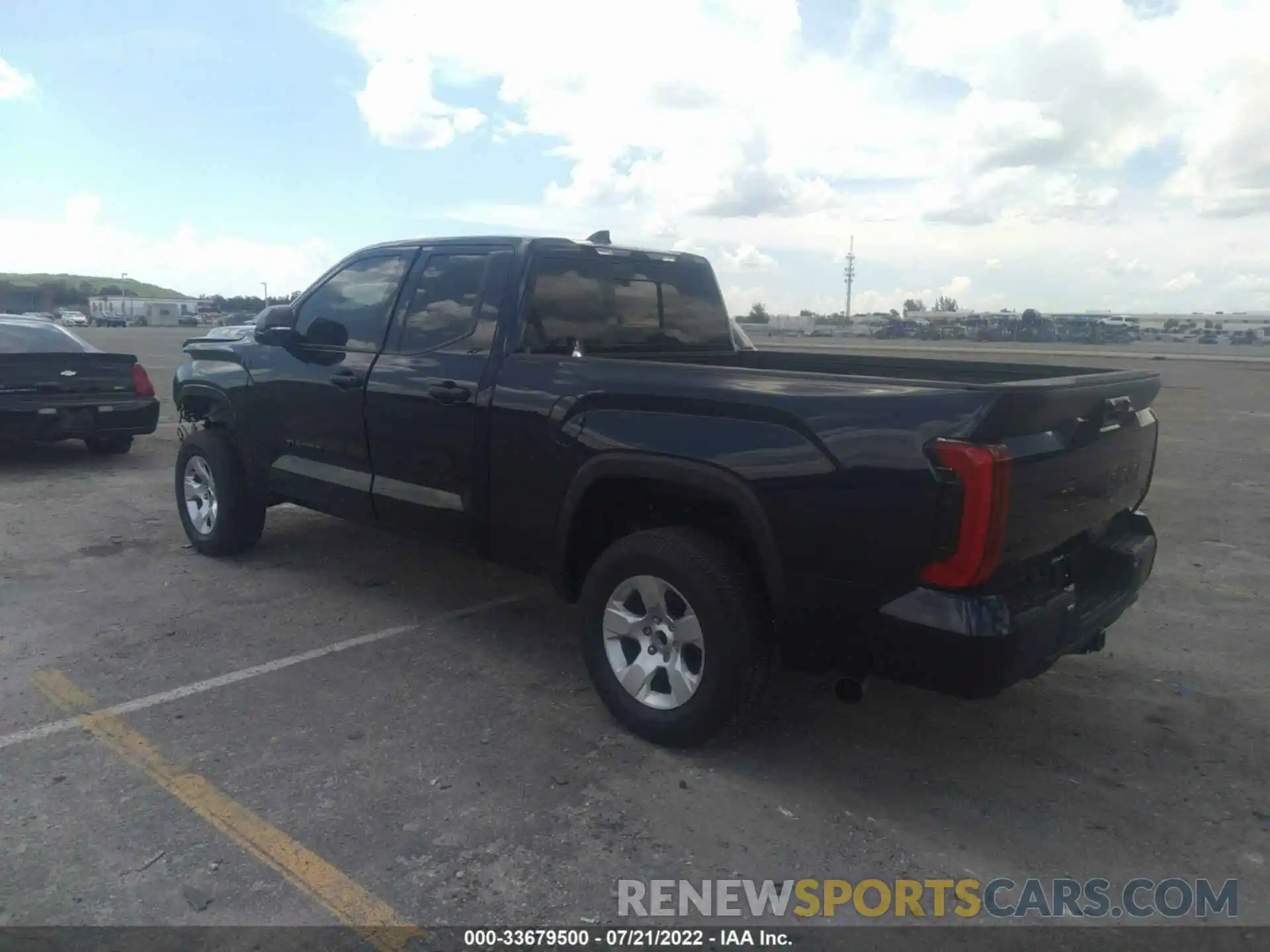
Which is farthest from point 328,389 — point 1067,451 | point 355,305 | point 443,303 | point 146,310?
point 146,310

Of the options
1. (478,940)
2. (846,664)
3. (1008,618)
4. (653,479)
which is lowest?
(478,940)

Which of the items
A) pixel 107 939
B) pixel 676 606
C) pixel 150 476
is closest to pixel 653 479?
pixel 676 606

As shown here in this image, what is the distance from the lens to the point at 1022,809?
3379 millimetres

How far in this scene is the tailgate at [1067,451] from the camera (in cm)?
297

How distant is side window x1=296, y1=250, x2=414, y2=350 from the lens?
5078 millimetres

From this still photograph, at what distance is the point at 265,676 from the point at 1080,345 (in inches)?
2345

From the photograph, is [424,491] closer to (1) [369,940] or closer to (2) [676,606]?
(2) [676,606]

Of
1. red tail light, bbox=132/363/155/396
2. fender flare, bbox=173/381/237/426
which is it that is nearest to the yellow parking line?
fender flare, bbox=173/381/237/426

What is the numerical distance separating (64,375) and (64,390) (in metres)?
0.14

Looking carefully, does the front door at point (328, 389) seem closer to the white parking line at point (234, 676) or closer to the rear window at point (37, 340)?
the white parking line at point (234, 676)

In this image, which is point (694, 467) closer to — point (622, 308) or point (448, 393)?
point (448, 393)

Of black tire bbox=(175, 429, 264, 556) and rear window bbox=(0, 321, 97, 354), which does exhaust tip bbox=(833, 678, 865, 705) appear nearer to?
black tire bbox=(175, 429, 264, 556)

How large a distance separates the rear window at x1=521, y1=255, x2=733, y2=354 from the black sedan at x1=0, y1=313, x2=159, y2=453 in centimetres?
658

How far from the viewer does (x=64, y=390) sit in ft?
30.1
